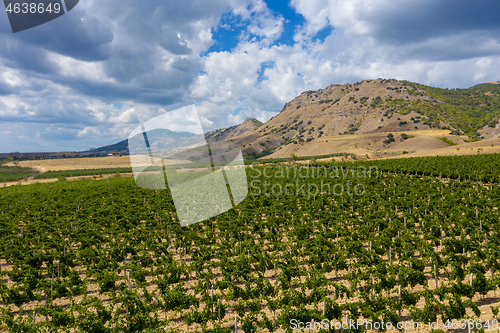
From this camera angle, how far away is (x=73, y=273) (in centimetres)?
1312

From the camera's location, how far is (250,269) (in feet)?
48.8

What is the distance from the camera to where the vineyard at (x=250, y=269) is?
9.81 meters

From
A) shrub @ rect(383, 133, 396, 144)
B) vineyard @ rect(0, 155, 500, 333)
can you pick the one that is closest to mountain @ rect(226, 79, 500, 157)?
shrub @ rect(383, 133, 396, 144)

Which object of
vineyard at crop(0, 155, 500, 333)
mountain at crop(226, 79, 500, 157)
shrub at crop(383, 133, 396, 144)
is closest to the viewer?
vineyard at crop(0, 155, 500, 333)

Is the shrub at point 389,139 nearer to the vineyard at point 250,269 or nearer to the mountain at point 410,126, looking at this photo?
the mountain at point 410,126

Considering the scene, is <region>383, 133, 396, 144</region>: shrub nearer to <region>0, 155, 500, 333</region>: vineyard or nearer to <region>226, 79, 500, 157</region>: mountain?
<region>226, 79, 500, 157</region>: mountain

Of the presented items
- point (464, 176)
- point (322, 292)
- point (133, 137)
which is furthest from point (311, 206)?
point (464, 176)

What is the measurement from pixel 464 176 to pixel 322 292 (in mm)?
41636

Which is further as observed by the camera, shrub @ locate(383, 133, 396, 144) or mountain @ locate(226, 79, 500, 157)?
shrub @ locate(383, 133, 396, 144)

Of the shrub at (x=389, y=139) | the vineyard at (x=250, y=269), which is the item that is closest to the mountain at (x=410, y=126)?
the shrub at (x=389, y=139)

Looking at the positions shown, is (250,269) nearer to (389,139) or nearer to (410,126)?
(389,139)

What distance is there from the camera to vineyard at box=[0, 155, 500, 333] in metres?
9.81

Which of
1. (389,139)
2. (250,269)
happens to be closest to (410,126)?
(389,139)

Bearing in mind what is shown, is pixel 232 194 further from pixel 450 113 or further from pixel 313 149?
pixel 450 113
